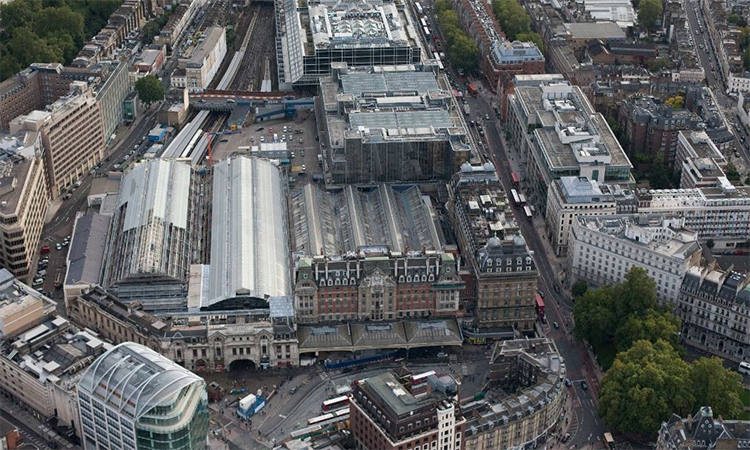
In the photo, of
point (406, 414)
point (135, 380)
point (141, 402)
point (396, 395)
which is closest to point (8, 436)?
point (135, 380)

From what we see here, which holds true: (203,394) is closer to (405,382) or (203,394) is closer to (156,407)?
(156,407)

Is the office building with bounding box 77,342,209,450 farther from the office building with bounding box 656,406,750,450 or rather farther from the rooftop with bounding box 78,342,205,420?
the office building with bounding box 656,406,750,450

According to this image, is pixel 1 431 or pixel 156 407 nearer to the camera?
pixel 156 407

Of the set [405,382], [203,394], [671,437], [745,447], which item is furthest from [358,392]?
[745,447]

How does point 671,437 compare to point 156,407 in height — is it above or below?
below

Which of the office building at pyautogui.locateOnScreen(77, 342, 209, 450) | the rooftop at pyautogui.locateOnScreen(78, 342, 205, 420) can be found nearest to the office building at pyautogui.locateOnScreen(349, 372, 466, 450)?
the office building at pyautogui.locateOnScreen(77, 342, 209, 450)

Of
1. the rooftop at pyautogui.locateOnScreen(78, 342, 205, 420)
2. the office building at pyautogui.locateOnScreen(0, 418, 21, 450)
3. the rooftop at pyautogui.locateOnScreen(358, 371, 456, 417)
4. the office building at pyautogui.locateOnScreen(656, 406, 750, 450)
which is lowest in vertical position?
the office building at pyautogui.locateOnScreen(656, 406, 750, 450)

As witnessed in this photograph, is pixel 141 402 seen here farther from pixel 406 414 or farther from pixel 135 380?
pixel 406 414
